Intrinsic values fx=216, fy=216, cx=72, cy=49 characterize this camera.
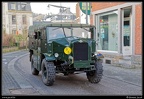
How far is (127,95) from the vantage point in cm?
650

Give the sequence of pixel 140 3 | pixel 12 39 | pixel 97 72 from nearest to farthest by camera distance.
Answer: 1. pixel 97 72
2. pixel 140 3
3. pixel 12 39

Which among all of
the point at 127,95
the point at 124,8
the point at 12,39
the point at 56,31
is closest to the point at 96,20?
the point at 124,8

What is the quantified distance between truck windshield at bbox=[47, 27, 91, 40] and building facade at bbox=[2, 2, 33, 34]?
42.3 meters

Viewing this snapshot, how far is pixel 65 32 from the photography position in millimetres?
8297

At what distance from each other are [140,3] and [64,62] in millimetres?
6315

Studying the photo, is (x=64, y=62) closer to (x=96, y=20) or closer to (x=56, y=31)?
(x=56, y=31)

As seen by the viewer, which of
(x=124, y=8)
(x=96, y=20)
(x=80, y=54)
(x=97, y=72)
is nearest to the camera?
(x=80, y=54)

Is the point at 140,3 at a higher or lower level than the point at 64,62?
higher

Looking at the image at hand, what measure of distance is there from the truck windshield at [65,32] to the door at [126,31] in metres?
5.47

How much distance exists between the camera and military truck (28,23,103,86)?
755 cm

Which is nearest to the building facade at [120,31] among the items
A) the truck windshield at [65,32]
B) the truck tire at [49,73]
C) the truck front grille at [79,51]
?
the truck windshield at [65,32]

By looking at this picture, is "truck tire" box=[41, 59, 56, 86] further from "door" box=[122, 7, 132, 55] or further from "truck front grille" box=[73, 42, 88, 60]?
"door" box=[122, 7, 132, 55]

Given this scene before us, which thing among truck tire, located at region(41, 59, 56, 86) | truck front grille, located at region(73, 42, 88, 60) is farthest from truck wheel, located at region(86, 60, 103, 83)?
truck tire, located at region(41, 59, 56, 86)

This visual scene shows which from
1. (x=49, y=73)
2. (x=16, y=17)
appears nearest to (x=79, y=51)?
(x=49, y=73)
